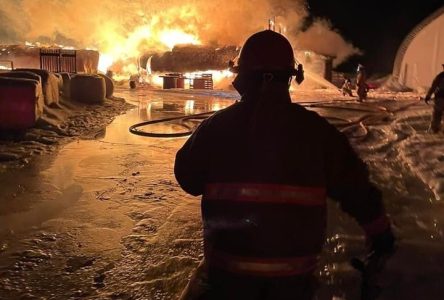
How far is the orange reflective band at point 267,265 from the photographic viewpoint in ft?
5.15

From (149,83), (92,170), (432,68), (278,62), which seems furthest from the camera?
(149,83)

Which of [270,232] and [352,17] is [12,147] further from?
[352,17]

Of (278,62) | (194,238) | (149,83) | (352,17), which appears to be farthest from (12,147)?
(352,17)

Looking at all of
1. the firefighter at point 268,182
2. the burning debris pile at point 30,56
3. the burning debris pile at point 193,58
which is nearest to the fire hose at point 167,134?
the firefighter at point 268,182

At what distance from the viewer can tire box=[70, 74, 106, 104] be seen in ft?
40.9

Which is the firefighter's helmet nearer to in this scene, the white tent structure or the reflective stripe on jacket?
the reflective stripe on jacket

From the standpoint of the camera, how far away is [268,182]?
5.17ft

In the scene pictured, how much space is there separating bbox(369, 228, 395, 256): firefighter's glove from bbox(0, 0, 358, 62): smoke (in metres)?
29.0

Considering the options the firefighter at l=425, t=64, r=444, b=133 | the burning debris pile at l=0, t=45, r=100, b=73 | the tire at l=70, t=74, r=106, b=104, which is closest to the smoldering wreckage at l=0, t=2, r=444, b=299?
the firefighter at l=425, t=64, r=444, b=133

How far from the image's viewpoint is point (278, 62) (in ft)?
5.59

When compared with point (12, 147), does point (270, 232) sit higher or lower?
higher

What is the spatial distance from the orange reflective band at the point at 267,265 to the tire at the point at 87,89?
11.8m

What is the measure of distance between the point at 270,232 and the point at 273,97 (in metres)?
Answer: 0.53

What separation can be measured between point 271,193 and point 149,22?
118ft
